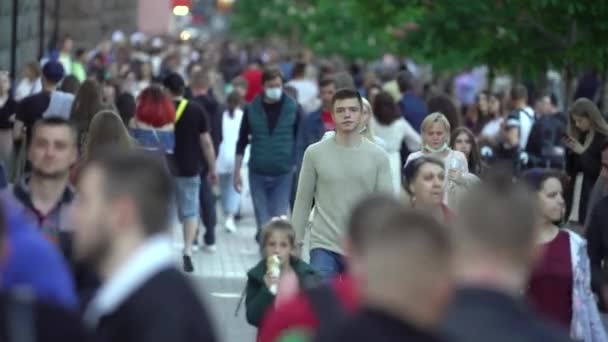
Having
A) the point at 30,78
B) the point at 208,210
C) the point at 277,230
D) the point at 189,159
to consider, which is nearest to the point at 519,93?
the point at 208,210

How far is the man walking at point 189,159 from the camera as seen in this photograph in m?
17.7

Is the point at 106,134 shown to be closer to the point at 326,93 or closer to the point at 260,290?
the point at 260,290

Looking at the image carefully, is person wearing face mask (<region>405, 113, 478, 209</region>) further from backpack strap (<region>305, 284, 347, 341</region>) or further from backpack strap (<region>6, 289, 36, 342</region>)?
backpack strap (<region>6, 289, 36, 342</region>)

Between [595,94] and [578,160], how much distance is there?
31.4 ft

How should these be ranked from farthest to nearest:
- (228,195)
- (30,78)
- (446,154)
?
(30,78), (228,195), (446,154)

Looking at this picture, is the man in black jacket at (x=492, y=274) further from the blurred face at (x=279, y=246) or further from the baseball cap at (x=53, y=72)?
the baseball cap at (x=53, y=72)

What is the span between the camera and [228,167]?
21562 mm

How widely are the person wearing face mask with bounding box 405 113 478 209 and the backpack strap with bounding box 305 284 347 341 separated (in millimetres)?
6467

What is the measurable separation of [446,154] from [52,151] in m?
5.67

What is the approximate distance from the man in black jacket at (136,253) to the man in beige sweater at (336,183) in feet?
20.7

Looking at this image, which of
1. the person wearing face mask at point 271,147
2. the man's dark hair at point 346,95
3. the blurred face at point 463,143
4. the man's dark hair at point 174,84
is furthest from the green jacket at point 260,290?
the man's dark hair at point 174,84

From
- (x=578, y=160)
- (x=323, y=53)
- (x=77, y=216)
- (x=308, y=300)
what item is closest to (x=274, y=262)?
(x=308, y=300)

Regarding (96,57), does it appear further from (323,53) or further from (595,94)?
(323,53)

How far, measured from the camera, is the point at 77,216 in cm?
595
